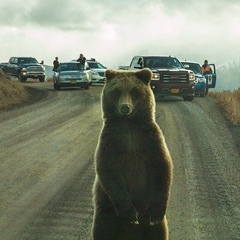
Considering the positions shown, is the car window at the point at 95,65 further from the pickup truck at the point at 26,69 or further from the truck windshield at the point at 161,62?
the truck windshield at the point at 161,62

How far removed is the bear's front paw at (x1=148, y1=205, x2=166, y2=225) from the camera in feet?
13.5

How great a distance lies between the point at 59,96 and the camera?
30.4 m

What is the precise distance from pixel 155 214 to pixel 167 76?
22649 mm

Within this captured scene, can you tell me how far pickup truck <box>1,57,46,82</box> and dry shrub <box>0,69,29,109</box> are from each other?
1340 cm

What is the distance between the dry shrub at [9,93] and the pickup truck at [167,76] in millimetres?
5709

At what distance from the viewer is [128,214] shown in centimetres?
403

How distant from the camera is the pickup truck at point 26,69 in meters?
47.0

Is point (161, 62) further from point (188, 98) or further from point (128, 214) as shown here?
point (128, 214)

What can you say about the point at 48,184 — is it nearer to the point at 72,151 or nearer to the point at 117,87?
the point at 72,151

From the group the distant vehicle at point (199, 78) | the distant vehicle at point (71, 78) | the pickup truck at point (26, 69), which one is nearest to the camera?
the distant vehicle at point (199, 78)

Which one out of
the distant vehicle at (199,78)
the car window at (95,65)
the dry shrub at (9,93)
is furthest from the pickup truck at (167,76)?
the car window at (95,65)

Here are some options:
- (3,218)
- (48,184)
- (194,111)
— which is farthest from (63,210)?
(194,111)

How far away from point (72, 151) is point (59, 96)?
16.8 metres

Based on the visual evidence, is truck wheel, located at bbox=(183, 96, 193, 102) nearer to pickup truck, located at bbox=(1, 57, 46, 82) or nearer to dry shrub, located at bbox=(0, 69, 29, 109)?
dry shrub, located at bbox=(0, 69, 29, 109)
